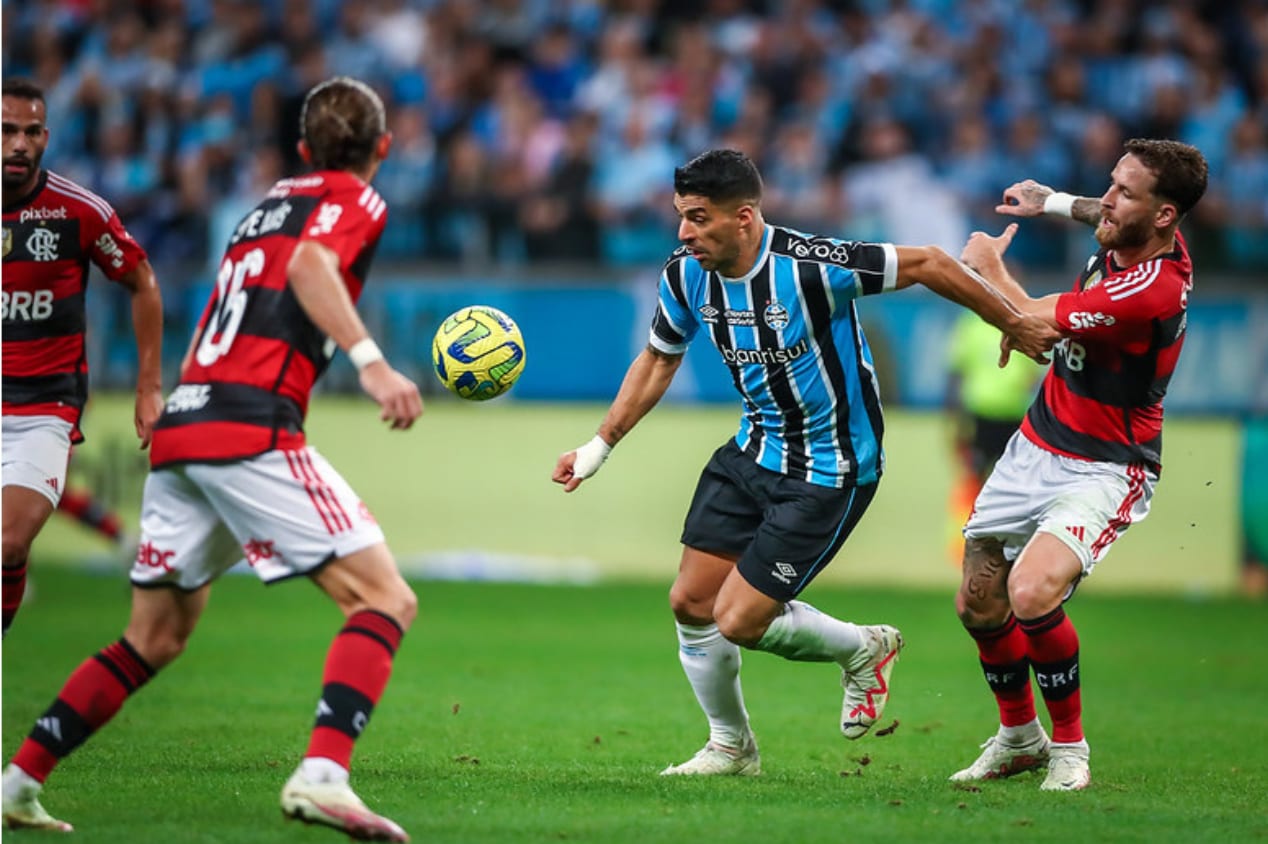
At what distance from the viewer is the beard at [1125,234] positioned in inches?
283

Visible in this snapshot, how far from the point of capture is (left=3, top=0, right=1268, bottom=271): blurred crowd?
16125 mm

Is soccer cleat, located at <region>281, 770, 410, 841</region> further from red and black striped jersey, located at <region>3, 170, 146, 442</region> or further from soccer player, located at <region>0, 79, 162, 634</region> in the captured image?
red and black striped jersey, located at <region>3, 170, 146, 442</region>

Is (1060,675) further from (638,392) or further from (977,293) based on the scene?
(638,392)

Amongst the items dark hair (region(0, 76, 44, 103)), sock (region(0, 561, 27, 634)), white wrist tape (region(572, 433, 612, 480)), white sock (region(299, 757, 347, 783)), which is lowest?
sock (region(0, 561, 27, 634))

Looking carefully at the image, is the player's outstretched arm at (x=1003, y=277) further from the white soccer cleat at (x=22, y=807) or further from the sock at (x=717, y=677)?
the white soccer cleat at (x=22, y=807)

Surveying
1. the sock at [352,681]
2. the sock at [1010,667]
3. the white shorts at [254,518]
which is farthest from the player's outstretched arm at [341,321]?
the sock at [1010,667]

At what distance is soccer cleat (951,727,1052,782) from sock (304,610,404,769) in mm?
2889

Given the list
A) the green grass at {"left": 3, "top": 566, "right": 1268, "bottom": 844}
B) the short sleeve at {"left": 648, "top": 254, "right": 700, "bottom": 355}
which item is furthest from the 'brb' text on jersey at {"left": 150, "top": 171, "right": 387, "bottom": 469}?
the short sleeve at {"left": 648, "top": 254, "right": 700, "bottom": 355}

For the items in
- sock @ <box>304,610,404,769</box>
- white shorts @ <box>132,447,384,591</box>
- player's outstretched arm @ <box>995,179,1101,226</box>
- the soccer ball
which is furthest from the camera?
player's outstretched arm @ <box>995,179,1101,226</box>

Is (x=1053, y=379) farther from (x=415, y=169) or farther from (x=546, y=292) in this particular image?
(x=415, y=169)

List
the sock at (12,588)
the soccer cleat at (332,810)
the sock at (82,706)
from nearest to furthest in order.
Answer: the soccer cleat at (332,810)
the sock at (82,706)
the sock at (12,588)

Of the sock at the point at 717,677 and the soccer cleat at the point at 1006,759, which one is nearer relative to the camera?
the sock at the point at 717,677

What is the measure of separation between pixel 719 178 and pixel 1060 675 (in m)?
2.51

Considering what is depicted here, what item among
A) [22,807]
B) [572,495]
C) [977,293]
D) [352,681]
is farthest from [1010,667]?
[572,495]
